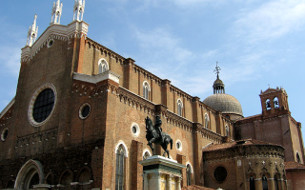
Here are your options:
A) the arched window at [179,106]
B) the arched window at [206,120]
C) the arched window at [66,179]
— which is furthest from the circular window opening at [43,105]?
the arched window at [206,120]

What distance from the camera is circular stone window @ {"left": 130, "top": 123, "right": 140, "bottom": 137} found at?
23.7 meters

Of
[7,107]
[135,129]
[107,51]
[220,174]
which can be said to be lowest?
[220,174]

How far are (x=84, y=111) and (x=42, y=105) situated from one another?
4788 mm

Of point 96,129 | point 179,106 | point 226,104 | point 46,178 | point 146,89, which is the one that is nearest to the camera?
point 96,129

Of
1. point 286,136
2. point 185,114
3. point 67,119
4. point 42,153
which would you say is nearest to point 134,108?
point 67,119

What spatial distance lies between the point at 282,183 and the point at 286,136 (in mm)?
11921

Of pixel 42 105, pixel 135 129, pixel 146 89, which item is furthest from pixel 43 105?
pixel 146 89

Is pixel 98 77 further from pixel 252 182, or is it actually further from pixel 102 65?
pixel 252 182

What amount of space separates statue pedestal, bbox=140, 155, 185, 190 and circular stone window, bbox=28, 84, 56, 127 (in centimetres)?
1320

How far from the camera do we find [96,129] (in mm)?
21266

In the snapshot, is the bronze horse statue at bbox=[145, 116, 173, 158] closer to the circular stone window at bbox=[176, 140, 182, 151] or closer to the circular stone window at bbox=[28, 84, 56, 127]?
the circular stone window at bbox=[28, 84, 56, 127]

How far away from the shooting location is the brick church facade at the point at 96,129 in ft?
70.5

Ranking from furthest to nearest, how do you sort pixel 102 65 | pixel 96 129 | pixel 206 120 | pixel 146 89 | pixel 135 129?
pixel 206 120 → pixel 146 89 → pixel 102 65 → pixel 135 129 → pixel 96 129

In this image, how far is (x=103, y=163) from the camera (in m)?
20.0
